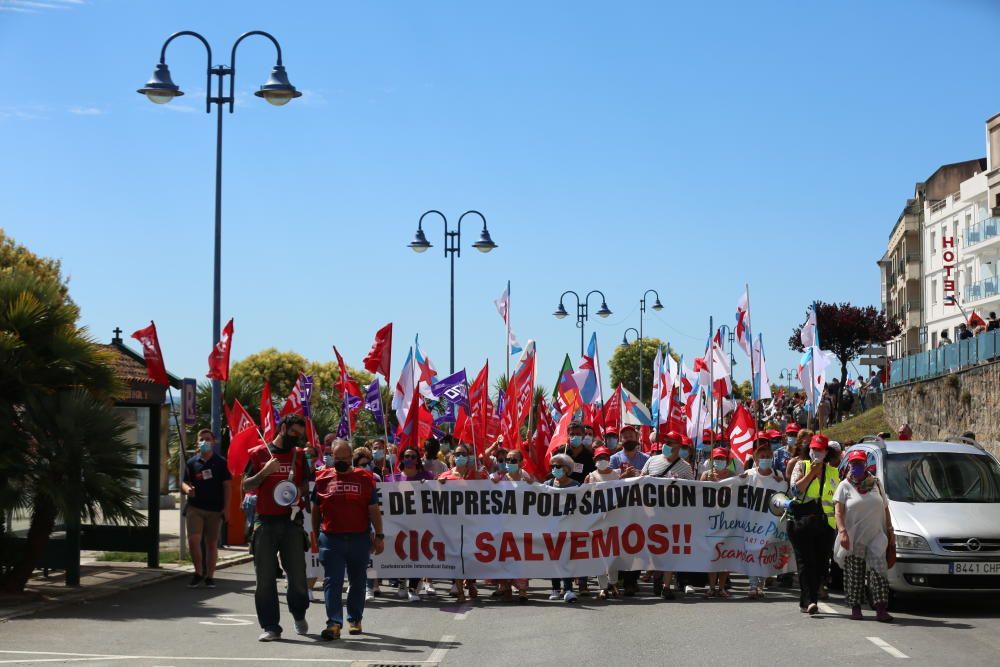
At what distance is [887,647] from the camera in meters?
11.1

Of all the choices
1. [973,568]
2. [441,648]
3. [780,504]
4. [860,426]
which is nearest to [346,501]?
[441,648]

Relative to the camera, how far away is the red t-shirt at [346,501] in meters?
12.1

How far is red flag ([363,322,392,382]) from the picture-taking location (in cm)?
1995

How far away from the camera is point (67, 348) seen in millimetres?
14844

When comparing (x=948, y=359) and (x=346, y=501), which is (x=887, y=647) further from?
(x=948, y=359)

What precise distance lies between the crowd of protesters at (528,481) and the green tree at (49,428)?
220 centimetres

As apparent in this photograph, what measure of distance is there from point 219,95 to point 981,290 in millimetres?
58125

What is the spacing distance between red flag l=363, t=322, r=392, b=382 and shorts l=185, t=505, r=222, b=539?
4.16 metres

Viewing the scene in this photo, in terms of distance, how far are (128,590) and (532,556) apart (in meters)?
4.57

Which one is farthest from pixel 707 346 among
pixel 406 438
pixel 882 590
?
pixel 882 590

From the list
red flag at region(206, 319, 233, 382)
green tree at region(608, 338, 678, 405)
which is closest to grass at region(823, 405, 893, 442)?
red flag at region(206, 319, 233, 382)

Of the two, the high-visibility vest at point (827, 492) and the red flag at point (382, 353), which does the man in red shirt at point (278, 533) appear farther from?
the red flag at point (382, 353)

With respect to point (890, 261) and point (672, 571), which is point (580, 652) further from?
point (890, 261)

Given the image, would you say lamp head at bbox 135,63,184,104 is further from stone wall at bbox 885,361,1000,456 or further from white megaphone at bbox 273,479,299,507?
stone wall at bbox 885,361,1000,456
